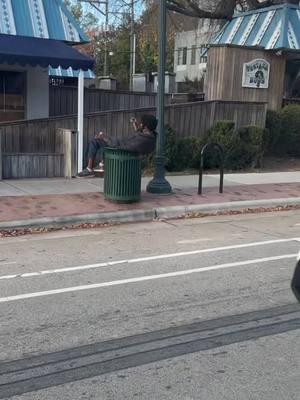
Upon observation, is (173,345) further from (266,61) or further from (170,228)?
(266,61)

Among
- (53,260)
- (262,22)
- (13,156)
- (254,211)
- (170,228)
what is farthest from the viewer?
(262,22)

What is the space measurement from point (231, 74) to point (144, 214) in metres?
7.75

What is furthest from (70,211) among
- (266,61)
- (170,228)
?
(266,61)

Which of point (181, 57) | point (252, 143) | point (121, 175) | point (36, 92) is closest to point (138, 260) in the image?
point (121, 175)

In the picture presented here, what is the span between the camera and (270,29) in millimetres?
17453

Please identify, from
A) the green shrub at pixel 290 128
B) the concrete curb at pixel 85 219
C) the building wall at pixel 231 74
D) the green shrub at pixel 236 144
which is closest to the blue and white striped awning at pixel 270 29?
the building wall at pixel 231 74

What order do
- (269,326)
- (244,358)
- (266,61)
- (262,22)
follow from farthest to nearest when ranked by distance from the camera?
(262,22) → (266,61) → (269,326) → (244,358)

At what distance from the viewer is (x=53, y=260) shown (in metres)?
7.11

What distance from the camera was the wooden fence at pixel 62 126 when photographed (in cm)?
1270

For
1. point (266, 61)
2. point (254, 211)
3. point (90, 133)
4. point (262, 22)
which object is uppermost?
point (262, 22)

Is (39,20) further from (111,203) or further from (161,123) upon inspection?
(111,203)

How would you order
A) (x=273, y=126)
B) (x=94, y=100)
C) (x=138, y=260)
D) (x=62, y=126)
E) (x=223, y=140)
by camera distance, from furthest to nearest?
(x=94, y=100) → (x=273, y=126) → (x=223, y=140) → (x=62, y=126) → (x=138, y=260)

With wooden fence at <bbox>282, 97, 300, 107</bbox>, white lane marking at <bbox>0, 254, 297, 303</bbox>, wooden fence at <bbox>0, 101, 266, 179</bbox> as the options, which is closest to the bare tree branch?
wooden fence at <bbox>282, 97, 300, 107</bbox>

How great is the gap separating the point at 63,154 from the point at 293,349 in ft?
30.8
